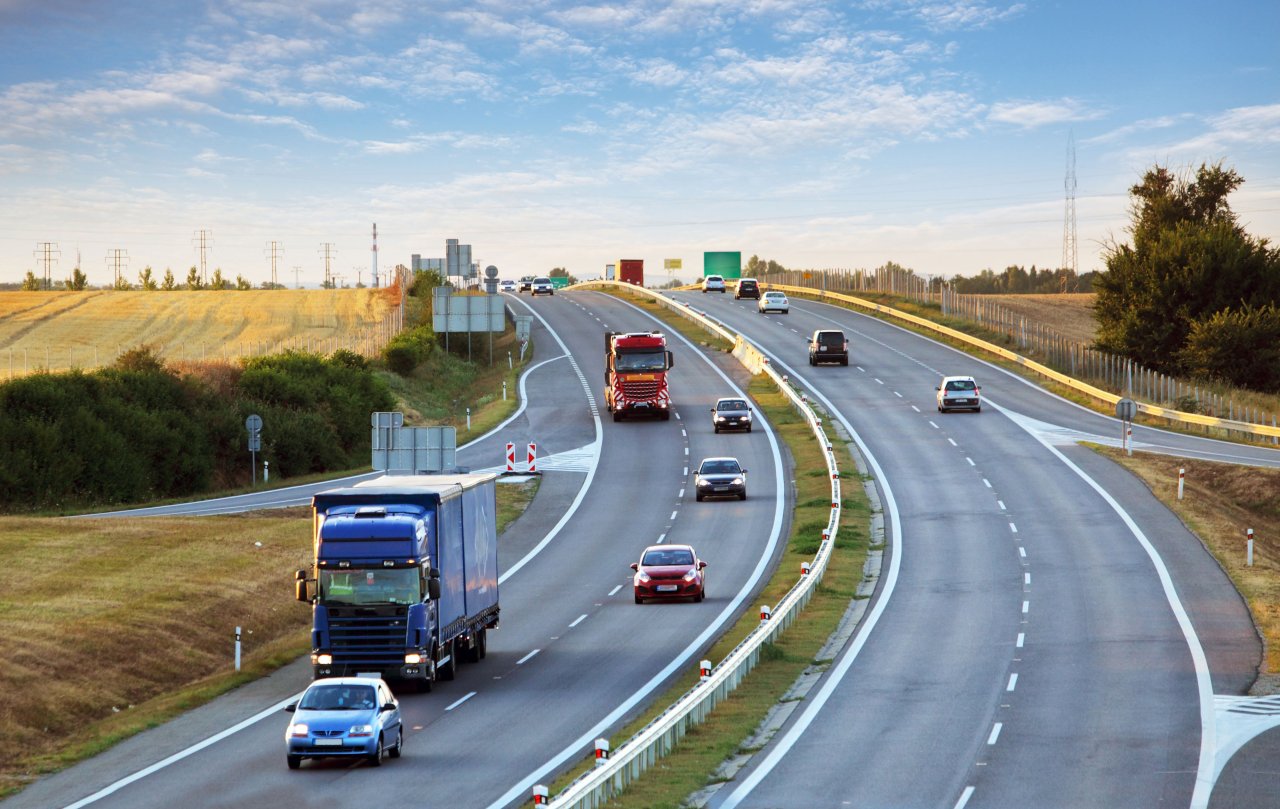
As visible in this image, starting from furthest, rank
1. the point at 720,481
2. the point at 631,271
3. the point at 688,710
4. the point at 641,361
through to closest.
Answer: the point at 631,271 → the point at 641,361 → the point at 720,481 → the point at 688,710

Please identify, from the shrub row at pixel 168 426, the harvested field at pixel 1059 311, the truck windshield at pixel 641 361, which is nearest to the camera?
the shrub row at pixel 168 426

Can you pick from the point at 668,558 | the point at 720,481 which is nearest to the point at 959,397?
the point at 720,481

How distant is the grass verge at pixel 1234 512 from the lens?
120 ft

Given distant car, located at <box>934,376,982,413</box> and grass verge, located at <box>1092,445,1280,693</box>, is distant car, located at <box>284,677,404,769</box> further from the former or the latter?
distant car, located at <box>934,376,982,413</box>

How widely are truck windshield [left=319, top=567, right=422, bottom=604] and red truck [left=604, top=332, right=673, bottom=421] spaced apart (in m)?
41.4

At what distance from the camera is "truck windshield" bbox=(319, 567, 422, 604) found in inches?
1028

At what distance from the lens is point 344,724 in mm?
21812

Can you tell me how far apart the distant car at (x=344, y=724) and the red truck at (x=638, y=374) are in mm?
45322

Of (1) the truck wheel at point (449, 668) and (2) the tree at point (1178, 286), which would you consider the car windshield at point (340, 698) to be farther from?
(2) the tree at point (1178, 286)

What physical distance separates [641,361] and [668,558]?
3065 cm

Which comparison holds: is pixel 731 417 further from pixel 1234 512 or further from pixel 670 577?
pixel 670 577

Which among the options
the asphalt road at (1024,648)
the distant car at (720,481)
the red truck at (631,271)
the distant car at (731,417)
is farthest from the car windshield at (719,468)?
the red truck at (631,271)

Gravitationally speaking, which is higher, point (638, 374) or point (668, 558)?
point (638, 374)

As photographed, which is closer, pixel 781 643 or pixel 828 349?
pixel 781 643
